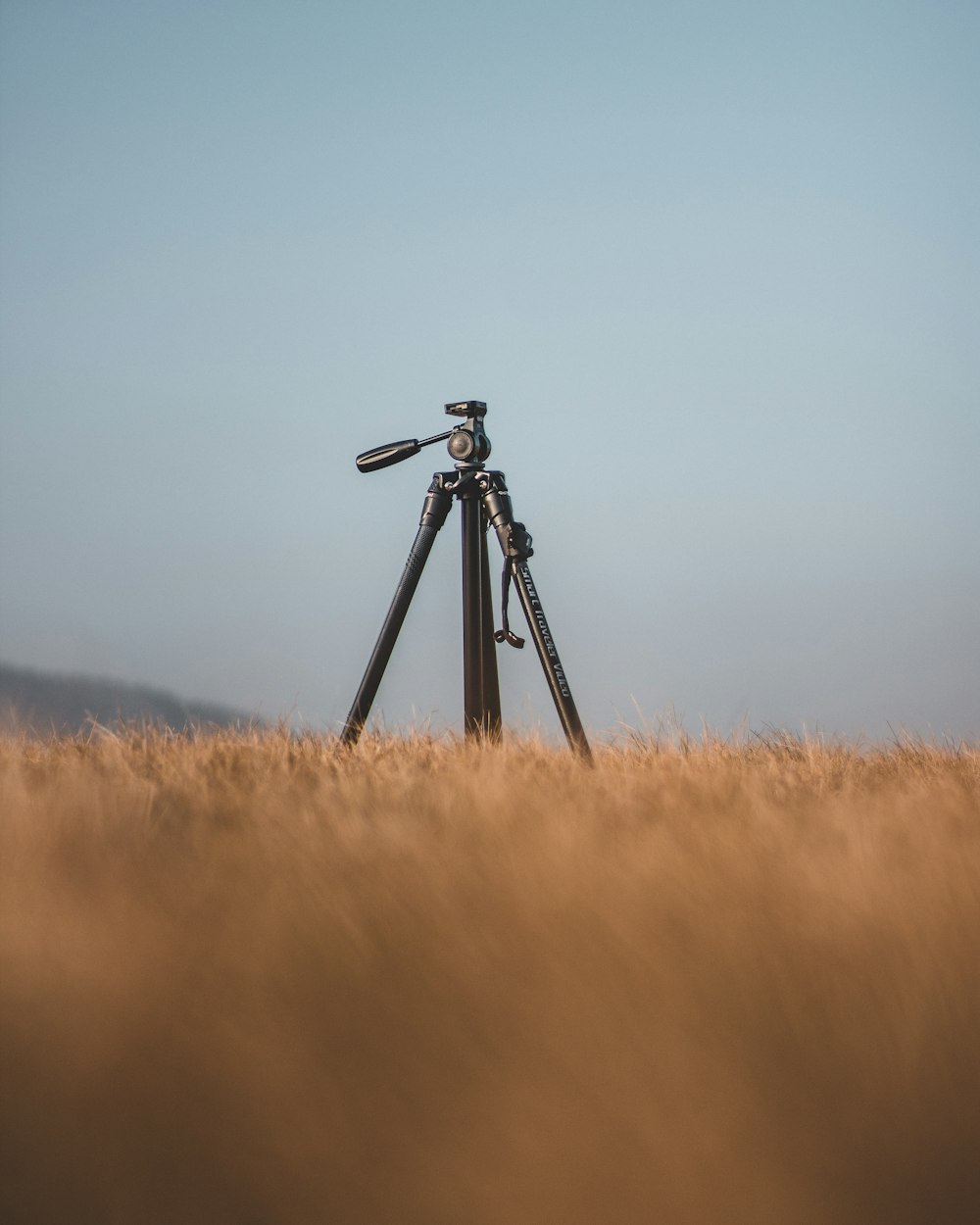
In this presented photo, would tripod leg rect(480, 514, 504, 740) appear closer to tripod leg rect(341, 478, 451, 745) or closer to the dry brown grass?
tripod leg rect(341, 478, 451, 745)

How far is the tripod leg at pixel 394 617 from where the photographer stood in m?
3.71

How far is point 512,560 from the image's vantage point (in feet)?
12.0

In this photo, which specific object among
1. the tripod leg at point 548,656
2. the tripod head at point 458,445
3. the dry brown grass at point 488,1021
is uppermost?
the tripod head at point 458,445

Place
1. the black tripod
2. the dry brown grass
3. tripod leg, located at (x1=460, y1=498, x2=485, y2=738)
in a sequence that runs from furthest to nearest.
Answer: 1. tripod leg, located at (x1=460, y1=498, x2=485, y2=738)
2. the black tripod
3. the dry brown grass

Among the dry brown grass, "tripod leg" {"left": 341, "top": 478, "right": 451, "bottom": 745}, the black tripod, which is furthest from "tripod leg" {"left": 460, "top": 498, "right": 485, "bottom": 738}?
the dry brown grass

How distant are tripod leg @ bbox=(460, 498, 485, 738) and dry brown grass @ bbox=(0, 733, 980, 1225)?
155 centimetres

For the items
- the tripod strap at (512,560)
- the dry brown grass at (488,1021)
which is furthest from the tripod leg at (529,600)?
the dry brown grass at (488,1021)

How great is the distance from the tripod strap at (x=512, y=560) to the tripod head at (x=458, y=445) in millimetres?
318

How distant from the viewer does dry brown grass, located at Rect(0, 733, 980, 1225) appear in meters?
1.13

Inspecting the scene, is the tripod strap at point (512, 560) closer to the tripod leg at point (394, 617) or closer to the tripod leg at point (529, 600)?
the tripod leg at point (529, 600)

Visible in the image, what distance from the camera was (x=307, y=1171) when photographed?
1146 millimetres

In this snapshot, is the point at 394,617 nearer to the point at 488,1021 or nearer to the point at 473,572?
the point at 473,572

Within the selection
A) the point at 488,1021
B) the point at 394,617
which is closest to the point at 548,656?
the point at 394,617

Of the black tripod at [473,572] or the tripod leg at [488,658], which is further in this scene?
the tripod leg at [488,658]
